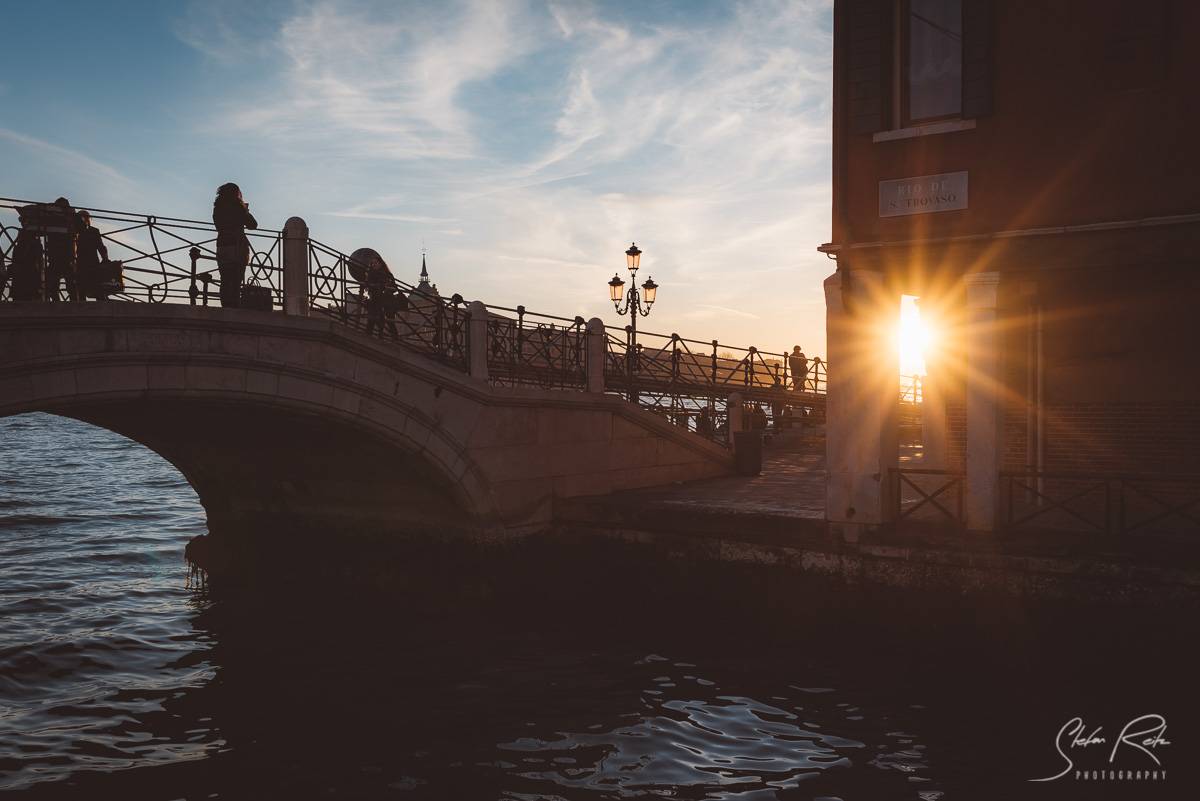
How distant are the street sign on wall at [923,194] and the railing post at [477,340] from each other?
18.7 ft

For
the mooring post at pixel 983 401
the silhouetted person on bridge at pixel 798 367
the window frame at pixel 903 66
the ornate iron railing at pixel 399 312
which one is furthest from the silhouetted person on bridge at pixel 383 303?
the silhouetted person on bridge at pixel 798 367

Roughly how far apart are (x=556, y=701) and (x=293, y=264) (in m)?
5.92

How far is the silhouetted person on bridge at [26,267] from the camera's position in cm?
887

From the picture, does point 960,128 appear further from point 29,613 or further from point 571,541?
point 29,613

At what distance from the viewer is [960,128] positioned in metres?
10.1

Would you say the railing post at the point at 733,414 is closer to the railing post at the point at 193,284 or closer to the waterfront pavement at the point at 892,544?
the waterfront pavement at the point at 892,544

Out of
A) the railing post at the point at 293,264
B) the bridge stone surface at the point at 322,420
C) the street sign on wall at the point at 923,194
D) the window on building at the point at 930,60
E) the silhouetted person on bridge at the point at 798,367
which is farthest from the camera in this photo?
the silhouetted person on bridge at the point at 798,367

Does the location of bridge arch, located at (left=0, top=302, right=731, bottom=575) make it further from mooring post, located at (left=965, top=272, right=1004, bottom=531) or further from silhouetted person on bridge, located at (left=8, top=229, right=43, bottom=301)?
mooring post, located at (left=965, top=272, right=1004, bottom=531)

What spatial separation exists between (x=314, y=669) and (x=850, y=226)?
808cm

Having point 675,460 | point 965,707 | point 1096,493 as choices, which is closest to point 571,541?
point 675,460

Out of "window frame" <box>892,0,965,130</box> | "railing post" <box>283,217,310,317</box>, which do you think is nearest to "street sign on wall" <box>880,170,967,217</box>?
"window frame" <box>892,0,965,130</box>

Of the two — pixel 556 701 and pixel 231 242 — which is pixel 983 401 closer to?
pixel 556 701

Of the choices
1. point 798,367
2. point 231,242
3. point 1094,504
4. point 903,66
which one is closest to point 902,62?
point 903,66

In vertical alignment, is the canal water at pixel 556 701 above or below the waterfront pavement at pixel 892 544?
below
